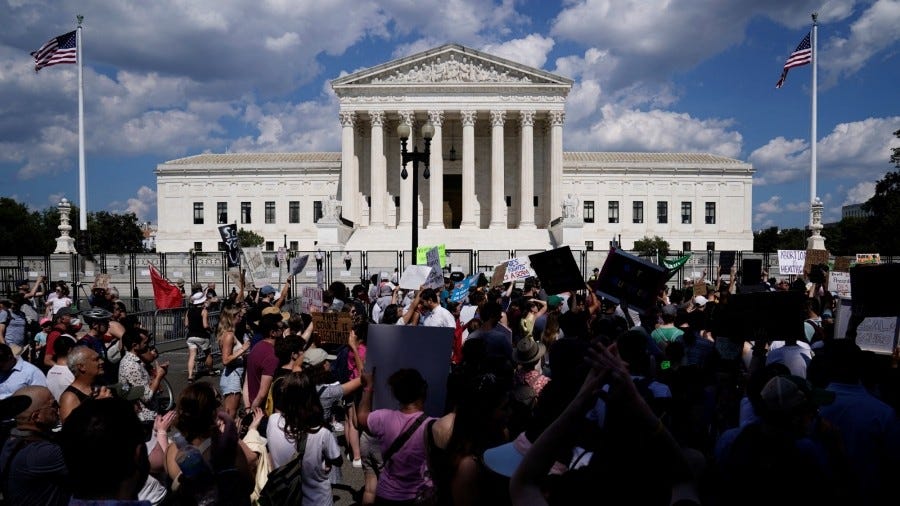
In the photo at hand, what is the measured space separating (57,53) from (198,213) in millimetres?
37446

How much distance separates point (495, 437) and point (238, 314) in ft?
24.0

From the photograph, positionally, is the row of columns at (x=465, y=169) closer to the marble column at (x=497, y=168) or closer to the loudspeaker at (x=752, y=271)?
the marble column at (x=497, y=168)

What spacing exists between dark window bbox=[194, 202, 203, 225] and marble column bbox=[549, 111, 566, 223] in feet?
129

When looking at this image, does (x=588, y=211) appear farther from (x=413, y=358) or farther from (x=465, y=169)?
(x=413, y=358)

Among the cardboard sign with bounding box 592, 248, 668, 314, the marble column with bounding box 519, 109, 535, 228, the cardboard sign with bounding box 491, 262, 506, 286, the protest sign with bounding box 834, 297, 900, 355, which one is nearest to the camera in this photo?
the cardboard sign with bounding box 592, 248, 668, 314

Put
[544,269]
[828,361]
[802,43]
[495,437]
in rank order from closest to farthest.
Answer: [495,437]
[828,361]
[544,269]
[802,43]

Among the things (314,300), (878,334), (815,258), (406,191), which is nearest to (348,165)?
(406,191)

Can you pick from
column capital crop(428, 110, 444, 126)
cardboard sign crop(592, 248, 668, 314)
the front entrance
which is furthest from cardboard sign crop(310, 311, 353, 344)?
the front entrance

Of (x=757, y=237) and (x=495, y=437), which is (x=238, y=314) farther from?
(x=757, y=237)

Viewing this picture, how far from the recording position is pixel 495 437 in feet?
12.1

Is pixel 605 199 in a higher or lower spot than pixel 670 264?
higher

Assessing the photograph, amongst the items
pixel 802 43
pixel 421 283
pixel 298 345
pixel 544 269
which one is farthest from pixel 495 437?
pixel 802 43

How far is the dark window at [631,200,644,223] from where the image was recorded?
68.0 meters

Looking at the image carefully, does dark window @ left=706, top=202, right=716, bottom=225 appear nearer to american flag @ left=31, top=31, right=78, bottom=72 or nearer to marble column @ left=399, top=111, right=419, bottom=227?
marble column @ left=399, top=111, right=419, bottom=227
